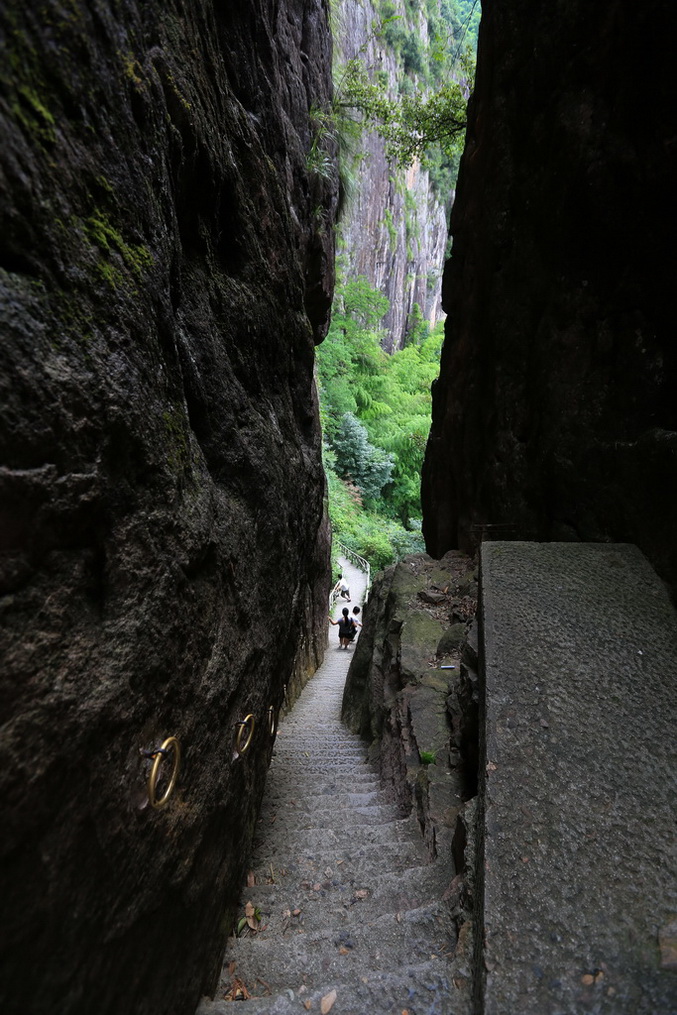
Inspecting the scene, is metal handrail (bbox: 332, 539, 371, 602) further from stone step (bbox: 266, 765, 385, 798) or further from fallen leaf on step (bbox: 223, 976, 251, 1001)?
fallen leaf on step (bbox: 223, 976, 251, 1001)

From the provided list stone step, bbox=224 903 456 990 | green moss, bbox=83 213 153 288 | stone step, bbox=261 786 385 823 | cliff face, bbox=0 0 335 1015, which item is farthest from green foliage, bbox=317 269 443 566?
green moss, bbox=83 213 153 288

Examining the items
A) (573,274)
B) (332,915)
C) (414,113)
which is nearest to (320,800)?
(332,915)

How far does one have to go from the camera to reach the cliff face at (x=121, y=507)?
123 cm

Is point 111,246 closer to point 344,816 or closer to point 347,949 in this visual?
point 347,949

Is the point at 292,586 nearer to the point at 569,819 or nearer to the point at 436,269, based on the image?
the point at 569,819

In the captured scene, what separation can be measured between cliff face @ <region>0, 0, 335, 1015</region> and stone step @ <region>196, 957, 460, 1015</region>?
1.04 feet

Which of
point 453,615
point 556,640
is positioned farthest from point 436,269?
point 556,640

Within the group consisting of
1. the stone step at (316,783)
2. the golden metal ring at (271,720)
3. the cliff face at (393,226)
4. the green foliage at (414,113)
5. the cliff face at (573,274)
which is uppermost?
the cliff face at (393,226)

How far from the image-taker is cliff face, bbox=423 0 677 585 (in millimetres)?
3678

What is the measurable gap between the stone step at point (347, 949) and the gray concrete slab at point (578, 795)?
631mm

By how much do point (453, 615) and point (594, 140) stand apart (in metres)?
4.84

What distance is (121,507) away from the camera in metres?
1.70

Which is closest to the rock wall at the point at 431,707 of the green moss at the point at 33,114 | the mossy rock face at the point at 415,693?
the mossy rock face at the point at 415,693

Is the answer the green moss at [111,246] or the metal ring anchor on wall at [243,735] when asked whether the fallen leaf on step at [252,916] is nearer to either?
the metal ring anchor on wall at [243,735]
